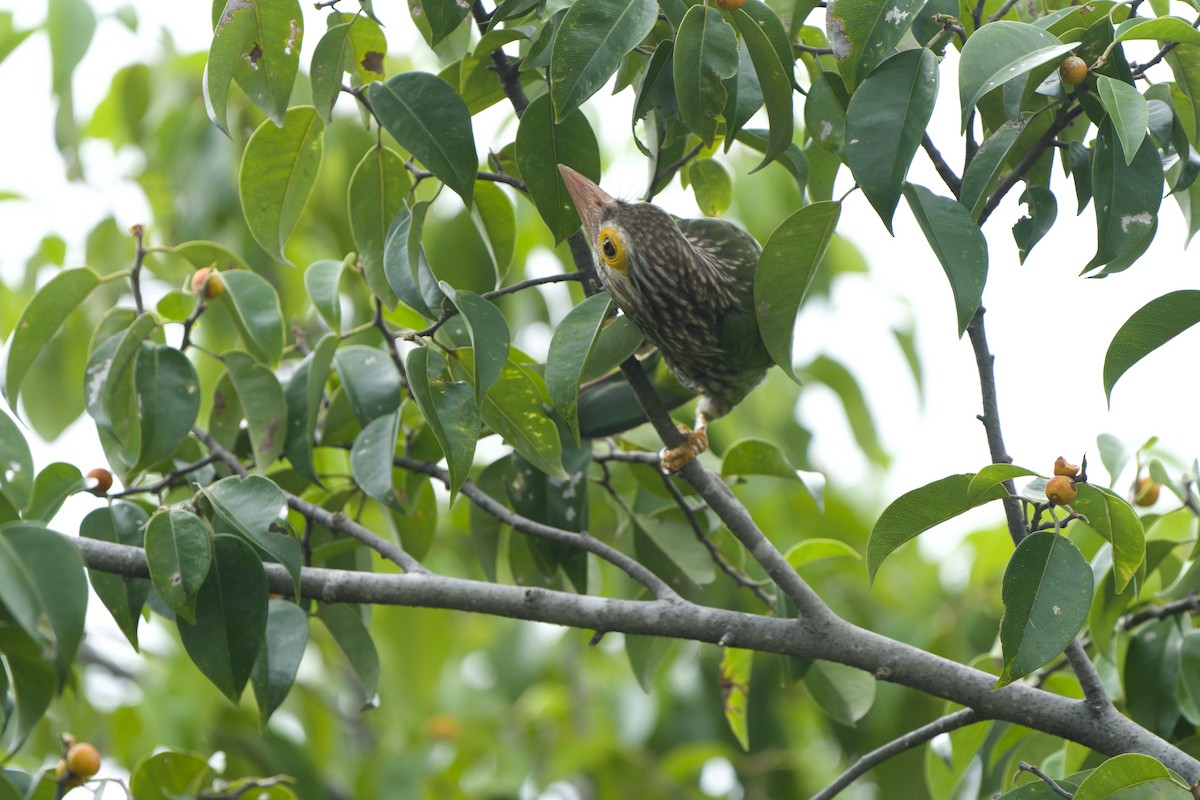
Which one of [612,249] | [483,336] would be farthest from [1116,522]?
[612,249]

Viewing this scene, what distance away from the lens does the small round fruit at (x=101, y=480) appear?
6.89 feet

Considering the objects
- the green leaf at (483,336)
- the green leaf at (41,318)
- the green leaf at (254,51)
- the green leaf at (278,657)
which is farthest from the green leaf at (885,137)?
the green leaf at (41,318)

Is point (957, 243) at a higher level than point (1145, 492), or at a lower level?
higher

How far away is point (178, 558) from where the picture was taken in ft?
5.34

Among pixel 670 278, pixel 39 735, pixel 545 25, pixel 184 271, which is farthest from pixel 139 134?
pixel 545 25

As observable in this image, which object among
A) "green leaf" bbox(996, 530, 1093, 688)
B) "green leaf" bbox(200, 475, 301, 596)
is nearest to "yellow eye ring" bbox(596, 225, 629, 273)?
"green leaf" bbox(200, 475, 301, 596)

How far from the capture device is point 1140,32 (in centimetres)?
145

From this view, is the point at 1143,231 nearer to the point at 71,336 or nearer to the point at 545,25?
the point at 545,25

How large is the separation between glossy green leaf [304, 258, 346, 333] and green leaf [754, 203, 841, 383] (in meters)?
0.92

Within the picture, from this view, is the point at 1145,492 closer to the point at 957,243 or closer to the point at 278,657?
the point at 957,243

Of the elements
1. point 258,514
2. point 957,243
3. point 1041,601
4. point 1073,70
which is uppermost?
point 1073,70

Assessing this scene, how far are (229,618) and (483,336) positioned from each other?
0.59 meters

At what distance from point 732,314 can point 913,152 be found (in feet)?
3.76

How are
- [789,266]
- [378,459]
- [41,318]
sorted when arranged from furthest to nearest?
1. [41,318]
2. [378,459]
3. [789,266]
